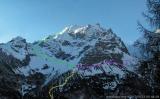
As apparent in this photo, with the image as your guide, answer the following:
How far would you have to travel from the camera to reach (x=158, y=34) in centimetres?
1617

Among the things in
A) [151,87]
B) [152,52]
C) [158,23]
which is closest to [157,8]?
[158,23]

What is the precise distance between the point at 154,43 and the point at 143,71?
4.02 feet

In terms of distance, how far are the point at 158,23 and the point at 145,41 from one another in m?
0.85

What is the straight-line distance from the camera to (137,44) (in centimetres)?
1714

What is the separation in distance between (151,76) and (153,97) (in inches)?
42.2

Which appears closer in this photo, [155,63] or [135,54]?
[155,63]

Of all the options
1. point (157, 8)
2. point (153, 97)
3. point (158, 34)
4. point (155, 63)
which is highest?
point (157, 8)

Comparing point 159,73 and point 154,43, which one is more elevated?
point 154,43

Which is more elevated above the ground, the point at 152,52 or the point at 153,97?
the point at 152,52

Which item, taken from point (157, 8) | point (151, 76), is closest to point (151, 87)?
point (151, 76)

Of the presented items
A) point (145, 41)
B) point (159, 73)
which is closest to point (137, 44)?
point (145, 41)

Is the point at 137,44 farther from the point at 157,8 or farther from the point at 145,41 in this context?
the point at 157,8

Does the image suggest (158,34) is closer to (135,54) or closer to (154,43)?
(154,43)

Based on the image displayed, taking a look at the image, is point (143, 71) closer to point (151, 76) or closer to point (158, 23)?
point (151, 76)
